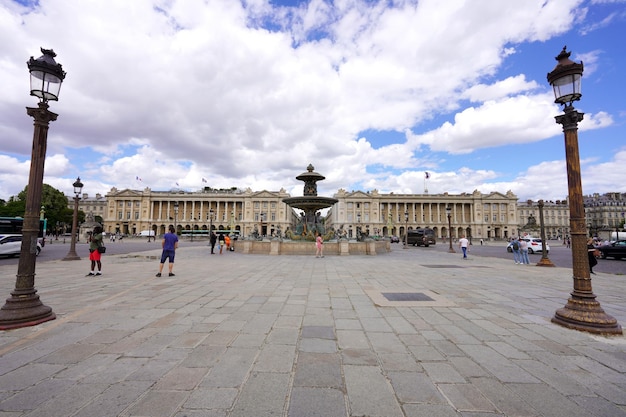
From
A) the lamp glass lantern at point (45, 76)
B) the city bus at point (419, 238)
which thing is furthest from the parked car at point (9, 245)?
the city bus at point (419, 238)

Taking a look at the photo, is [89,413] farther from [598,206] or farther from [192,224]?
[598,206]

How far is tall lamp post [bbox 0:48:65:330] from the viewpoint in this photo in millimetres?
4820

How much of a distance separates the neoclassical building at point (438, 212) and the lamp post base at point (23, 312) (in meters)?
100

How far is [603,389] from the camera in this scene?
286 cm

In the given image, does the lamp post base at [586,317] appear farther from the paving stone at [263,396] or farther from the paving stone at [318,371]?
the paving stone at [263,396]

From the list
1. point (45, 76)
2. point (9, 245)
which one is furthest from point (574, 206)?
point (9, 245)

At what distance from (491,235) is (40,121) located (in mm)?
123610

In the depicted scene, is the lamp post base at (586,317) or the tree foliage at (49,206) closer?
the lamp post base at (586,317)

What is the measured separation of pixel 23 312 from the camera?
15.8 feet

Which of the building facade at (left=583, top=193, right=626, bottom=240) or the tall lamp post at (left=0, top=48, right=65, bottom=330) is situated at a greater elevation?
the building facade at (left=583, top=193, right=626, bottom=240)

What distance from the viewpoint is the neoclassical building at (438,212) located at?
10550cm

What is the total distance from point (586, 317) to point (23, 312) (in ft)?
30.2

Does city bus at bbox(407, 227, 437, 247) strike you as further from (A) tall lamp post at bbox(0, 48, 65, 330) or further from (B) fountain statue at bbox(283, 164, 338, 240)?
(A) tall lamp post at bbox(0, 48, 65, 330)

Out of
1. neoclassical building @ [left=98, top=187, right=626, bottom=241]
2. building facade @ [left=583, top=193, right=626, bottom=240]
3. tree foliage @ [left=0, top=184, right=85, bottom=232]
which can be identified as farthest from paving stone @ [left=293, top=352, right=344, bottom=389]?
building facade @ [left=583, top=193, right=626, bottom=240]
